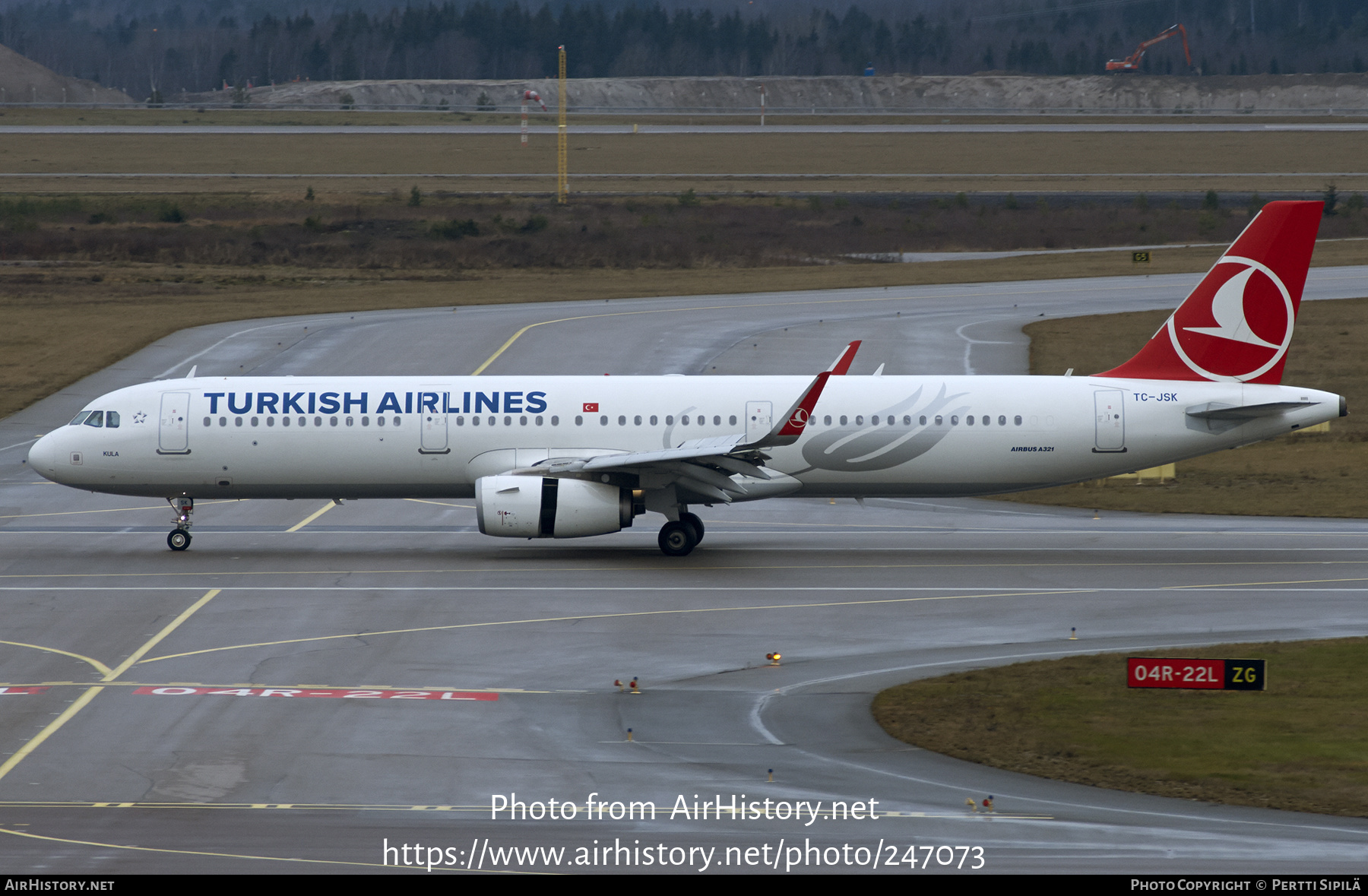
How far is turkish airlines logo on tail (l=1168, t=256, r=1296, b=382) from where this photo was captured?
3712 cm

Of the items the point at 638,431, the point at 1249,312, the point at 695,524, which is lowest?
the point at 695,524

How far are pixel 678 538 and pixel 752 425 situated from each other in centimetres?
325

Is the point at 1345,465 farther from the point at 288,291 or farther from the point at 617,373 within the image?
the point at 288,291

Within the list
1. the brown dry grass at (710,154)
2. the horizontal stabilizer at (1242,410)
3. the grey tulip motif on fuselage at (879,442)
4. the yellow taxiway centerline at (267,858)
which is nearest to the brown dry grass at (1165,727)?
the yellow taxiway centerline at (267,858)

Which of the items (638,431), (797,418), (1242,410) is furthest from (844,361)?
(1242,410)

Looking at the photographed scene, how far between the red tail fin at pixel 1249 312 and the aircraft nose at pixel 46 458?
26158 millimetres

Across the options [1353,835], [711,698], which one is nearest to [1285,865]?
[1353,835]

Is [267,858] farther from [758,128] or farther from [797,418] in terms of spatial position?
[758,128]

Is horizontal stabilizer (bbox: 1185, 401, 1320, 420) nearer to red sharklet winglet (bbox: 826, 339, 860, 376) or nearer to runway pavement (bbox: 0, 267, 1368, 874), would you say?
runway pavement (bbox: 0, 267, 1368, 874)

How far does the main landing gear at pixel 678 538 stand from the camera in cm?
A: 3647

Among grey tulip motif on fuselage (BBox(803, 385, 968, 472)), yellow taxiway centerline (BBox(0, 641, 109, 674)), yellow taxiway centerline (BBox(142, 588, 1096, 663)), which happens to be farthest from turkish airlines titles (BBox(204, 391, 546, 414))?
yellow taxiway centerline (BBox(0, 641, 109, 674))

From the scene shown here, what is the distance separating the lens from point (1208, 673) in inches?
886

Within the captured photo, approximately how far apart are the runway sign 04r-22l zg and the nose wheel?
15.3 meters

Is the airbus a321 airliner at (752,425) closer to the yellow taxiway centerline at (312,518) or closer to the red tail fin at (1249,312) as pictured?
the red tail fin at (1249,312)
